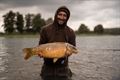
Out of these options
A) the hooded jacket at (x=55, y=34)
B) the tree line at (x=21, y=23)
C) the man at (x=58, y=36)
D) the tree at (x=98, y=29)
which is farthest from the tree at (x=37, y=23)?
the hooded jacket at (x=55, y=34)

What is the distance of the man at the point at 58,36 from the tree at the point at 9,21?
325 feet

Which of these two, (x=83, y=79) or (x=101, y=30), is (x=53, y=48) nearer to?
(x=83, y=79)

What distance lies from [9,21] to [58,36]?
10264cm

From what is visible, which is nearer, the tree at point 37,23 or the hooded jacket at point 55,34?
the hooded jacket at point 55,34

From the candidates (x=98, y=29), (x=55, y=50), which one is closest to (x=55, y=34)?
(x=55, y=50)

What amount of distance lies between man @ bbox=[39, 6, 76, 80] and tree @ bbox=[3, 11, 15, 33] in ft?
325

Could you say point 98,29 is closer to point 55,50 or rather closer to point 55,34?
point 55,34

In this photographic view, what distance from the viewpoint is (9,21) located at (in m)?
111

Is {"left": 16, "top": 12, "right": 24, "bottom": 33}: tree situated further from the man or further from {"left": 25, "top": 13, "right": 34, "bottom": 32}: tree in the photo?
the man

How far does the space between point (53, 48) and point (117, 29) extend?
14372cm

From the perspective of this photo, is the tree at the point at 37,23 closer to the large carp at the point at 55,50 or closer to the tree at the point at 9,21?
the tree at the point at 9,21

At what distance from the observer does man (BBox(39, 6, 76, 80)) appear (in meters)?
9.75

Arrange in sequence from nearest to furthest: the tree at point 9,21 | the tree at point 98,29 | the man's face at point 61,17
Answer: the man's face at point 61,17 < the tree at point 9,21 < the tree at point 98,29

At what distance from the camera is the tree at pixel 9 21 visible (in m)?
108
